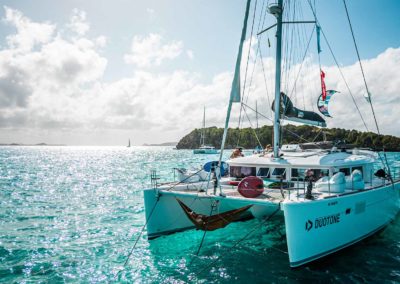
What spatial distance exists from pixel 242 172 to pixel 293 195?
3.72 m

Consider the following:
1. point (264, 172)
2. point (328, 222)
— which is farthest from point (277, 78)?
point (328, 222)

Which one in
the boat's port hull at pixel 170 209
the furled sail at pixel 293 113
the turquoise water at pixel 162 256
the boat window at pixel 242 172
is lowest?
the turquoise water at pixel 162 256

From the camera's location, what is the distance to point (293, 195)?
860 cm

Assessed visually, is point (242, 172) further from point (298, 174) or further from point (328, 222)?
point (328, 222)

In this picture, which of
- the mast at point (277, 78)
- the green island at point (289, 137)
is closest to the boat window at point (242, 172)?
the mast at point (277, 78)

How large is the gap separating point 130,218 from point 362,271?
395 inches

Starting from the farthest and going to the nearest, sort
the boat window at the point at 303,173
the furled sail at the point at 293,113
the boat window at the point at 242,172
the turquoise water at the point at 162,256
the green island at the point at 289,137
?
1. the green island at the point at 289,137
2. the furled sail at the point at 293,113
3. the boat window at the point at 242,172
4. the boat window at the point at 303,173
5. the turquoise water at the point at 162,256

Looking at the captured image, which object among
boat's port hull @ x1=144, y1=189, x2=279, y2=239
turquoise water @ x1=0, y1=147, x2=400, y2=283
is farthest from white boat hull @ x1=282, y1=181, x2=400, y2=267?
boat's port hull @ x1=144, y1=189, x2=279, y2=239

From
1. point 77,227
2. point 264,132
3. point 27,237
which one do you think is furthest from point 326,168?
point 264,132

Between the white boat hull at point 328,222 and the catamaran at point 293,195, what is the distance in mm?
24

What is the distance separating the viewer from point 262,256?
367 inches

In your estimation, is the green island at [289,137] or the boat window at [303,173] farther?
the green island at [289,137]

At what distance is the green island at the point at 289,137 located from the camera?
6868 cm

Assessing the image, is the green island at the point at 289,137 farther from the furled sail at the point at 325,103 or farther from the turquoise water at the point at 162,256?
the turquoise water at the point at 162,256
